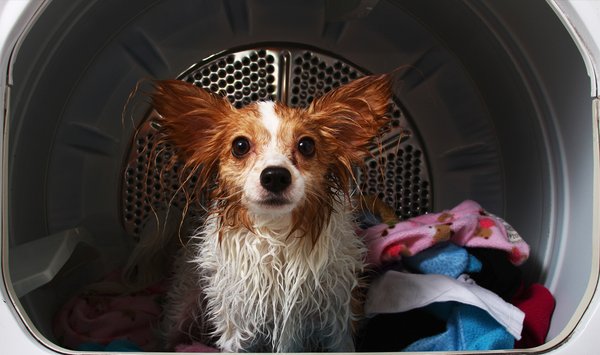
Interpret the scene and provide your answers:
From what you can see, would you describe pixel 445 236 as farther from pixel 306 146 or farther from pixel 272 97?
pixel 272 97

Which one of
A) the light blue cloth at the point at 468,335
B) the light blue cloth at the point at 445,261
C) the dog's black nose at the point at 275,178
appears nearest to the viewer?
the dog's black nose at the point at 275,178

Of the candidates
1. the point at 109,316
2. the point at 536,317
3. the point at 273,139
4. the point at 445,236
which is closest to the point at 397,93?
the point at 445,236

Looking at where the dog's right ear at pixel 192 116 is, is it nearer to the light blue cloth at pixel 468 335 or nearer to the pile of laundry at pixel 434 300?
the pile of laundry at pixel 434 300

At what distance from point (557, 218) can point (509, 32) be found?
43 centimetres

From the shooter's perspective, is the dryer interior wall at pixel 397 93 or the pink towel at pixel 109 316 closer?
the dryer interior wall at pixel 397 93

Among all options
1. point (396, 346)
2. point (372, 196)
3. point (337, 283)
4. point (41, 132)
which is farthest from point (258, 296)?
point (41, 132)

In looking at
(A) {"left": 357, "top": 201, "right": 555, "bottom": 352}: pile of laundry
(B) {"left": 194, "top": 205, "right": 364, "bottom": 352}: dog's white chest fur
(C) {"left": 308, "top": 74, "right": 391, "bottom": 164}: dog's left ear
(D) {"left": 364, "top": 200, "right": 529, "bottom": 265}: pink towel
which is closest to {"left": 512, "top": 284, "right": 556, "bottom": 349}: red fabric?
(A) {"left": 357, "top": 201, "right": 555, "bottom": 352}: pile of laundry

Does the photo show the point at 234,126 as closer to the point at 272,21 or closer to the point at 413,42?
the point at 272,21

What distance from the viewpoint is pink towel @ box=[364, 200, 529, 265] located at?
1.35 m

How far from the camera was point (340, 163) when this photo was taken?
4.14 ft

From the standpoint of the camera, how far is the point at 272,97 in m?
1.64

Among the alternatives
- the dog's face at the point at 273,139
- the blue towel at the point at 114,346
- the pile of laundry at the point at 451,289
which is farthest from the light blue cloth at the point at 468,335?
the blue towel at the point at 114,346

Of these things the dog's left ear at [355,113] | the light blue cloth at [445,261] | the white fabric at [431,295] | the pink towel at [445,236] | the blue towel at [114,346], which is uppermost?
the dog's left ear at [355,113]

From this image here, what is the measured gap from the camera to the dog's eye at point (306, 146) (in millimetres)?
1172
